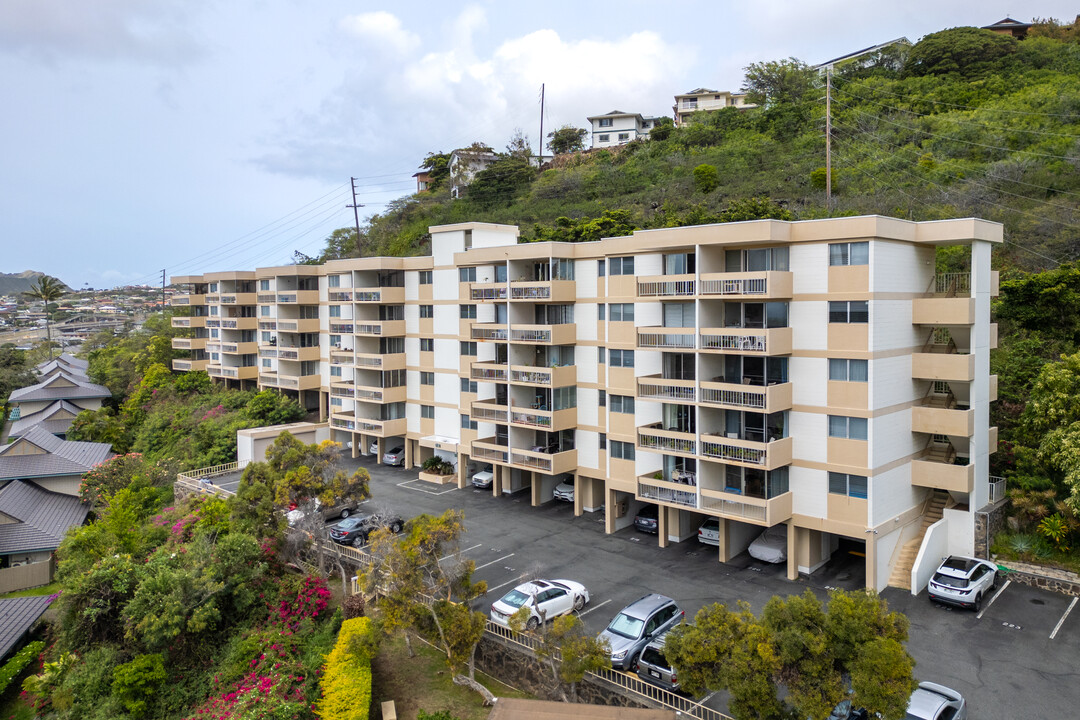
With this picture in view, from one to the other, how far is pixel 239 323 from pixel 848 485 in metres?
48.4

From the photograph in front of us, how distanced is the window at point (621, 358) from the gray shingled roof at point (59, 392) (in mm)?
53560

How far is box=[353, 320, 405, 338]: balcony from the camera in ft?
142

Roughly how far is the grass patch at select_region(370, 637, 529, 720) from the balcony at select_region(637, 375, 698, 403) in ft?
39.3

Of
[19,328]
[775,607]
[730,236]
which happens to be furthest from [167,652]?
[19,328]

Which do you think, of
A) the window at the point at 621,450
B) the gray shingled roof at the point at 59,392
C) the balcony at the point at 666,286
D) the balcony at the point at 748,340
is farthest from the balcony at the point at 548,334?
the gray shingled roof at the point at 59,392

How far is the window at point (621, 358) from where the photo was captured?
30333 mm

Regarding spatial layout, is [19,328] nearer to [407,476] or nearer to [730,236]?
[407,476]

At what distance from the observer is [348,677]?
801 inches

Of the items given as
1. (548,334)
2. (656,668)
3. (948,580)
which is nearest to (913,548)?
(948,580)

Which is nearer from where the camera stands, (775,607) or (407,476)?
(775,607)

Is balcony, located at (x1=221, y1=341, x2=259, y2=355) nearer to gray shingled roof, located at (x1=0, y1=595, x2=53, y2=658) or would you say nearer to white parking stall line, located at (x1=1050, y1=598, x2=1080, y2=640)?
gray shingled roof, located at (x1=0, y1=595, x2=53, y2=658)

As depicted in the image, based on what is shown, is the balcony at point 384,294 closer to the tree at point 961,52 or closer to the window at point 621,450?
the window at point 621,450

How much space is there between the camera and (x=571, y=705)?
670 inches

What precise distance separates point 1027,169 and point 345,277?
4470cm
